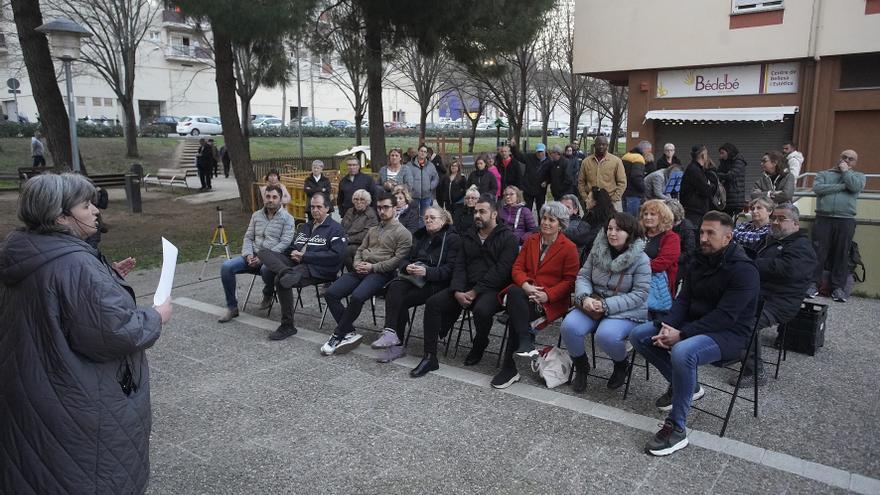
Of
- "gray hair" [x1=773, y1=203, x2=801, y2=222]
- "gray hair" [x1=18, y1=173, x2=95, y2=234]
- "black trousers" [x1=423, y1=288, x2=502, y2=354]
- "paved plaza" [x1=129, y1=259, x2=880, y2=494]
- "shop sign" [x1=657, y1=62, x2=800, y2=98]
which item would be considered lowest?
"paved plaza" [x1=129, y1=259, x2=880, y2=494]

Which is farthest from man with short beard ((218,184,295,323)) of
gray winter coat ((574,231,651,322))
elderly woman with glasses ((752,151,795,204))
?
elderly woman with glasses ((752,151,795,204))

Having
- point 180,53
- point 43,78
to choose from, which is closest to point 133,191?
point 43,78

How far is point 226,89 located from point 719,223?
12.1 m

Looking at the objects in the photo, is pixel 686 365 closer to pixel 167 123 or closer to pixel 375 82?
pixel 375 82

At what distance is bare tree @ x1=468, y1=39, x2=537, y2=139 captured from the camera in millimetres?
15836

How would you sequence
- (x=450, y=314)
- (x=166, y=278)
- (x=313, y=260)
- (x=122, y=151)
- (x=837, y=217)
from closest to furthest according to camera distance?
(x=166, y=278), (x=450, y=314), (x=313, y=260), (x=837, y=217), (x=122, y=151)

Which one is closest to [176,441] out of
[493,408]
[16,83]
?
[493,408]

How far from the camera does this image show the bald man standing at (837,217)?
726 centimetres

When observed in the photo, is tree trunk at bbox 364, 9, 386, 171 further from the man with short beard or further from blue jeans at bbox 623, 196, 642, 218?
the man with short beard

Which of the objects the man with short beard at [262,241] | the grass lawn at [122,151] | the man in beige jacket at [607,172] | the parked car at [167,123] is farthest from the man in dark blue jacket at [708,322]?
the parked car at [167,123]

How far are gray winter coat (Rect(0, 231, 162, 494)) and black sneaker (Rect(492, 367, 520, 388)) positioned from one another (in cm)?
303

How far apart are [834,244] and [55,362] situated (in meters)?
7.90

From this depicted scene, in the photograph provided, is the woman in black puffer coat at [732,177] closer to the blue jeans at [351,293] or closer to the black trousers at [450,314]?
the black trousers at [450,314]

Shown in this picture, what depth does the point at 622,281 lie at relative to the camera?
→ 188 inches
